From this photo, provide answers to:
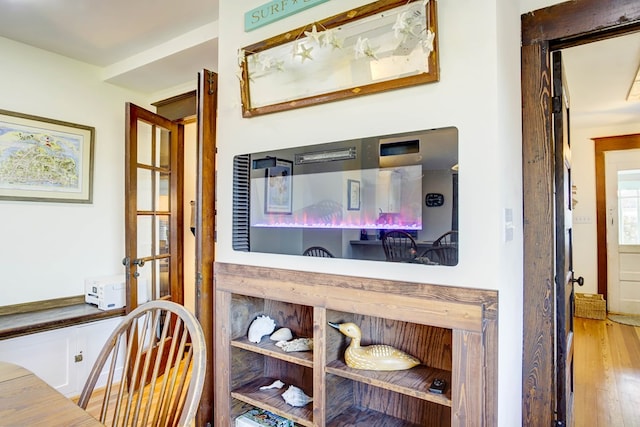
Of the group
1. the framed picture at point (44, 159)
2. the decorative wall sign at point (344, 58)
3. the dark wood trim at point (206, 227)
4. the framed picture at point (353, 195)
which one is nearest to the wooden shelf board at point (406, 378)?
the framed picture at point (353, 195)

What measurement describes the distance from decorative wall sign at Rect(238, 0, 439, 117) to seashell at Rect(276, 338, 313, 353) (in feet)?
3.40

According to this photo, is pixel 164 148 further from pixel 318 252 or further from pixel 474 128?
pixel 474 128

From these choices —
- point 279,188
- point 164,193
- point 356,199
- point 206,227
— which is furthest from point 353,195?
point 164,193

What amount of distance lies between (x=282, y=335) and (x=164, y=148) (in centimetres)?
203

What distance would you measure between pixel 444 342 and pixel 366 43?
1.15 metres

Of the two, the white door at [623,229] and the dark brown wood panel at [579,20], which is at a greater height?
the dark brown wood panel at [579,20]

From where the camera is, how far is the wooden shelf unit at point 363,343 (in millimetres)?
1197

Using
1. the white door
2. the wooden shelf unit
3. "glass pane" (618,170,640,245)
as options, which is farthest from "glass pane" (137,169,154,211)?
"glass pane" (618,170,640,245)

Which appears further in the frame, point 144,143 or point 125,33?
point 144,143

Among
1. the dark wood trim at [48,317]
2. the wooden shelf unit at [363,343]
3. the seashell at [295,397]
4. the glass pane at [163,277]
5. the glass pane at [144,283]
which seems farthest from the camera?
the glass pane at [163,277]

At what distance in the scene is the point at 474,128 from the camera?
4.03 ft

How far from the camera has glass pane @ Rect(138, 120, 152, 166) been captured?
112 inches

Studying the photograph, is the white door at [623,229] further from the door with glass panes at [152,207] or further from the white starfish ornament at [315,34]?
the door with glass panes at [152,207]

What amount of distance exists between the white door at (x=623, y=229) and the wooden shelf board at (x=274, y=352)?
4918mm
